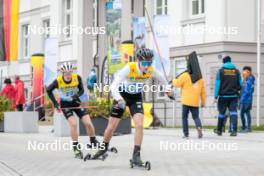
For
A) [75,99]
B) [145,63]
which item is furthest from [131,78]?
[75,99]

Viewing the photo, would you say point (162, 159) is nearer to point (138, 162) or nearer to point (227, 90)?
point (138, 162)

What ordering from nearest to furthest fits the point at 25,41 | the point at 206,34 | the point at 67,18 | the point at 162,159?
1. the point at 162,159
2. the point at 206,34
3. the point at 67,18
4. the point at 25,41

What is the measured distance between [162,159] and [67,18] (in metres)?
26.9

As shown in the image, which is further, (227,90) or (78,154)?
(227,90)

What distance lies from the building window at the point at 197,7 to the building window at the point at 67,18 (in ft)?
37.1

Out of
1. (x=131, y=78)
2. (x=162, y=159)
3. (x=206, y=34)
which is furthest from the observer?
(x=206, y=34)

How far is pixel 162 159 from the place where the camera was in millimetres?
12703

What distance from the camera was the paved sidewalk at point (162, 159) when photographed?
10.6 m

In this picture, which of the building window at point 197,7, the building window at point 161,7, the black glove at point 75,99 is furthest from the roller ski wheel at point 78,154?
the building window at point 161,7

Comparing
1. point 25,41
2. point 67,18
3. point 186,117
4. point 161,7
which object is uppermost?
point 67,18

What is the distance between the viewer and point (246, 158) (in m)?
12.6

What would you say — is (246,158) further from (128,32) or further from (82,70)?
(82,70)

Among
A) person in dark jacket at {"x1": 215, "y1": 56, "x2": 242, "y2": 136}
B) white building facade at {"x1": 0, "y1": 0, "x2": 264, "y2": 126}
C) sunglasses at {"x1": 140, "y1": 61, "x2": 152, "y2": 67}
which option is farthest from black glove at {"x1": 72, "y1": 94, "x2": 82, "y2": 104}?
white building facade at {"x1": 0, "y1": 0, "x2": 264, "y2": 126}

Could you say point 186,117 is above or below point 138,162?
above
